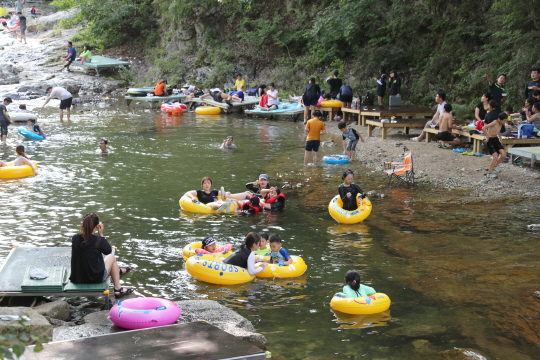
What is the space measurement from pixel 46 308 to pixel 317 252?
4628 millimetres

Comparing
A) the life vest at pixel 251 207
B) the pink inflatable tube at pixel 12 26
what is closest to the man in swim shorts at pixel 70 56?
the pink inflatable tube at pixel 12 26

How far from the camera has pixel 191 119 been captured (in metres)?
25.9

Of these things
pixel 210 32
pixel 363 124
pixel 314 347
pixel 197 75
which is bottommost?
pixel 314 347

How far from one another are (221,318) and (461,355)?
2.88 metres

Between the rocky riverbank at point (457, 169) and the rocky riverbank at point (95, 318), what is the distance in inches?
305

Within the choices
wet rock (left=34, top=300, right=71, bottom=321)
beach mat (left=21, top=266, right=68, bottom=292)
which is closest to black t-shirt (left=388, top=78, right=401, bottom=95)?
beach mat (left=21, top=266, right=68, bottom=292)

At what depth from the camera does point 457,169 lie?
14.2 m

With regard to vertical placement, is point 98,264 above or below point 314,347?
above

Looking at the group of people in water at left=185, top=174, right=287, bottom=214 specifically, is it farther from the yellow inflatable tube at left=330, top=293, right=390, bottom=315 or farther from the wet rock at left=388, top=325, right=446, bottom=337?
the wet rock at left=388, top=325, right=446, bottom=337

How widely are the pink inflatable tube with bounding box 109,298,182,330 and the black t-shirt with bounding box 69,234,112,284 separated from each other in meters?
0.95

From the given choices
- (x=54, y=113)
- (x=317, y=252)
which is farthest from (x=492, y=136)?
(x=54, y=113)

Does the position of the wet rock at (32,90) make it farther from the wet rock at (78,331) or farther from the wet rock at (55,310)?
the wet rock at (78,331)

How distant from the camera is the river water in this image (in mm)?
6500

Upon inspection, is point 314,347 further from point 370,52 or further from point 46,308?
point 370,52
